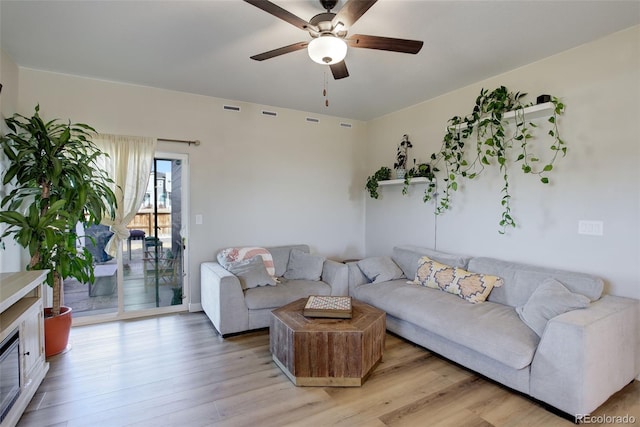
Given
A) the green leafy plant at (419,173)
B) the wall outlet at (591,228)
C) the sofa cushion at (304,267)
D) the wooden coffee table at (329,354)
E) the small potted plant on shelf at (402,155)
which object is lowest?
the wooden coffee table at (329,354)

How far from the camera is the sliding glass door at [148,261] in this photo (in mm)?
3660

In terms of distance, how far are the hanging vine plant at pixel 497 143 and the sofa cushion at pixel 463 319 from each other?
3.35 feet

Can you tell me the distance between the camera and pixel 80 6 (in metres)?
2.20

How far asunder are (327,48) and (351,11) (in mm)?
236

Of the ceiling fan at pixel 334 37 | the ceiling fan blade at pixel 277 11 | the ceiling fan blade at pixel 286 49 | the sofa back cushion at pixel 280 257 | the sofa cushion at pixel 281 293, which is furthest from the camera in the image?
the sofa back cushion at pixel 280 257

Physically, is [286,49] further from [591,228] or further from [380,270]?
[591,228]

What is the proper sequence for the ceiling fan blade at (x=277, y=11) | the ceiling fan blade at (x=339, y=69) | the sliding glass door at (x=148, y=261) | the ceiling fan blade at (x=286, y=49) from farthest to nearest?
the sliding glass door at (x=148, y=261) → the ceiling fan blade at (x=339, y=69) → the ceiling fan blade at (x=286, y=49) → the ceiling fan blade at (x=277, y=11)

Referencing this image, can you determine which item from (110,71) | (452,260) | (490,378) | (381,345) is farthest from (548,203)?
(110,71)

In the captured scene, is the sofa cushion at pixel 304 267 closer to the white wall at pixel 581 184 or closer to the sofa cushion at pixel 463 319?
the sofa cushion at pixel 463 319

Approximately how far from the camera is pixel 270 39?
2592 millimetres

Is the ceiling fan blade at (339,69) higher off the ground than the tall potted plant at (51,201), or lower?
higher

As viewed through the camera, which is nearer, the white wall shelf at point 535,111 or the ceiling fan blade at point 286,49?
the ceiling fan blade at point 286,49

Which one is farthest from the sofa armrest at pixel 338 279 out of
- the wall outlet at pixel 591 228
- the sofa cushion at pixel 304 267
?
the wall outlet at pixel 591 228

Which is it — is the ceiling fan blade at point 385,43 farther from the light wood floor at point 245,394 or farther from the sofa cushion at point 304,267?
the sofa cushion at point 304,267
